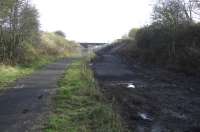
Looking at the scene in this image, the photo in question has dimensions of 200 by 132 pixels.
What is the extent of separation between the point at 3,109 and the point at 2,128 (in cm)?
321

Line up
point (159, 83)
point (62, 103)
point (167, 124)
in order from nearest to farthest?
point (167, 124) < point (62, 103) < point (159, 83)

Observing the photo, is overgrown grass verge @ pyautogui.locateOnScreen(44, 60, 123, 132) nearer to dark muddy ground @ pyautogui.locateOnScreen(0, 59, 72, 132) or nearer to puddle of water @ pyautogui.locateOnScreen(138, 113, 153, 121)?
dark muddy ground @ pyautogui.locateOnScreen(0, 59, 72, 132)

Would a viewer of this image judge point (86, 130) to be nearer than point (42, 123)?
Yes

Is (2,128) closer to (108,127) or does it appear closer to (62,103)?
(108,127)

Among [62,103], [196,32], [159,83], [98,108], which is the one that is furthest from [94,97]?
[196,32]

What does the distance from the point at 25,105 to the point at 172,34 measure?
30182mm

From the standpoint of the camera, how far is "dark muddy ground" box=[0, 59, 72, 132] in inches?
481

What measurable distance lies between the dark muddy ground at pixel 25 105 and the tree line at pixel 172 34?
→ 16.0 meters

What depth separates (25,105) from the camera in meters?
15.7

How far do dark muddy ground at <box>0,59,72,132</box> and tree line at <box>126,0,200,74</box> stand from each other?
632 inches

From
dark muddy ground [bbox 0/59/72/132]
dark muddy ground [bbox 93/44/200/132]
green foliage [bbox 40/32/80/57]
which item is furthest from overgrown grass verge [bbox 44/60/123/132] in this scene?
green foliage [bbox 40/32/80/57]

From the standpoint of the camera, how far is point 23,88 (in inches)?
827

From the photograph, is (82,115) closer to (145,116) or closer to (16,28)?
(145,116)

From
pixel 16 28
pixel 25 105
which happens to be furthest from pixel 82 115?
pixel 16 28
